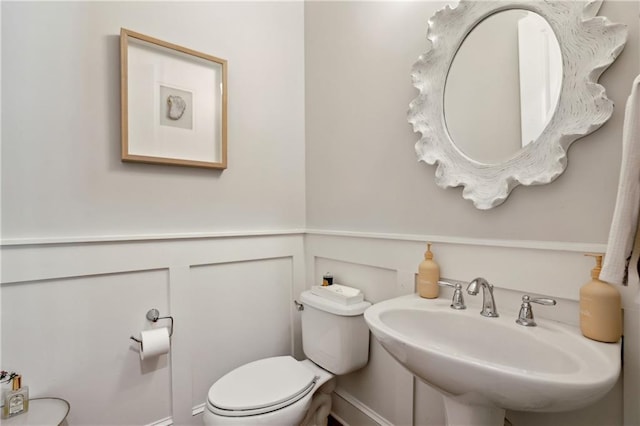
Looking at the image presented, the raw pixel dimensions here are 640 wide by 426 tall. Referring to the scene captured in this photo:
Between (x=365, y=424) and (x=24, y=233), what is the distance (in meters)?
1.62

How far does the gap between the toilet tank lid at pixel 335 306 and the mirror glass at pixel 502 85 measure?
769mm

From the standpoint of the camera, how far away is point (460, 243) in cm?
109

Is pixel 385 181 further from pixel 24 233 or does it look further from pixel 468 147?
pixel 24 233

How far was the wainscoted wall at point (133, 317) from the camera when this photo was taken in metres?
1.10

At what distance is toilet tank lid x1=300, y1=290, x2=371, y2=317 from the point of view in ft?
4.35

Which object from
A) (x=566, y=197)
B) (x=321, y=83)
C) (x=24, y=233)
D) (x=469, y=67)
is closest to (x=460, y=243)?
(x=566, y=197)

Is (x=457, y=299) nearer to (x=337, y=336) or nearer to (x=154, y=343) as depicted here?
(x=337, y=336)

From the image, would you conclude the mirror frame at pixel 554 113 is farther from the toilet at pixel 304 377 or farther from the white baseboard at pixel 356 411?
the white baseboard at pixel 356 411

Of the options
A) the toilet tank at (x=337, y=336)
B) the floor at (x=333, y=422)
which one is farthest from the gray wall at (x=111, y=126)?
the floor at (x=333, y=422)

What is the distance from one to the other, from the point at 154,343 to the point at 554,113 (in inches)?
63.5

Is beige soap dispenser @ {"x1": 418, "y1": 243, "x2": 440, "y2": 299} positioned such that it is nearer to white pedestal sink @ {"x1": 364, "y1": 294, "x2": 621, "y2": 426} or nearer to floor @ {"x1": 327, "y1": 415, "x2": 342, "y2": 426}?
white pedestal sink @ {"x1": 364, "y1": 294, "x2": 621, "y2": 426}

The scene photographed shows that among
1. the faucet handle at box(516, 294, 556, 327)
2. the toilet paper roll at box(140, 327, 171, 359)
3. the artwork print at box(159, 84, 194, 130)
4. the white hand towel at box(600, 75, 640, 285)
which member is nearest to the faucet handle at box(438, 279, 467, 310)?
the faucet handle at box(516, 294, 556, 327)

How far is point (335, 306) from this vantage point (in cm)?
136

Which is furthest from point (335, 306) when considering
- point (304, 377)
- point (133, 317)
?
point (133, 317)
